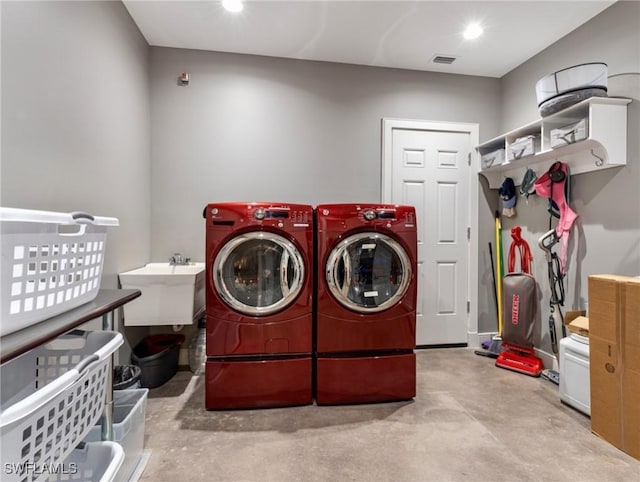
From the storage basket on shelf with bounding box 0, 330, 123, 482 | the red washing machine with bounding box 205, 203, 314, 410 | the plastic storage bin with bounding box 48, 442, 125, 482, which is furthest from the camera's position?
the red washing machine with bounding box 205, 203, 314, 410

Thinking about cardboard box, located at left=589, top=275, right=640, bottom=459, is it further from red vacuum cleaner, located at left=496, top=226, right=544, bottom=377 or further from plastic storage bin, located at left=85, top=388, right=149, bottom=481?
plastic storage bin, located at left=85, top=388, right=149, bottom=481

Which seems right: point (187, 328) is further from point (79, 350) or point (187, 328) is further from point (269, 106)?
point (269, 106)

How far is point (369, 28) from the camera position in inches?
94.8

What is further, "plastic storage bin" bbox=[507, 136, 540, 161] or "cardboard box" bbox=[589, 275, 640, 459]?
"plastic storage bin" bbox=[507, 136, 540, 161]

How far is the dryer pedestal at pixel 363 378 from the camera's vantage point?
78.0 inches

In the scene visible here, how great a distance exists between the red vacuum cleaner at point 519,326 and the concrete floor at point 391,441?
35 centimetres

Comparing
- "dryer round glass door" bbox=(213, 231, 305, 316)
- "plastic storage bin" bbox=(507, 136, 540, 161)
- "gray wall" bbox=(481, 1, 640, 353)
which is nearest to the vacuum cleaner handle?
"gray wall" bbox=(481, 1, 640, 353)

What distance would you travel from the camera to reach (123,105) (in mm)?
2215

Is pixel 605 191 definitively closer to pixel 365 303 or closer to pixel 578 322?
pixel 578 322

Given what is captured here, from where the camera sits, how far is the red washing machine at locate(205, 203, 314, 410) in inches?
73.2

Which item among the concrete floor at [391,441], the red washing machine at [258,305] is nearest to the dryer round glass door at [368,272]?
the red washing machine at [258,305]

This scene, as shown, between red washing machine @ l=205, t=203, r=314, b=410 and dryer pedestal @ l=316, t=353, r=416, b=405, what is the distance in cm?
11

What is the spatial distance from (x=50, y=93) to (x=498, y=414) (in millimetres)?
2935

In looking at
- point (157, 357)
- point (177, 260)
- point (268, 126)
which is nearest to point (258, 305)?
point (157, 357)
